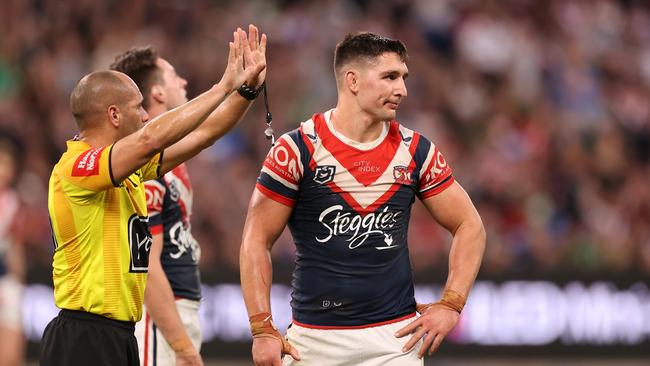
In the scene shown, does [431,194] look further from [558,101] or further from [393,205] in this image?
[558,101]

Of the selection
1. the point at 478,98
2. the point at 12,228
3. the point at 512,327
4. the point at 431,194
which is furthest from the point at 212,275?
the point at 431,194

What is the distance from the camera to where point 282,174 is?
6.10 m

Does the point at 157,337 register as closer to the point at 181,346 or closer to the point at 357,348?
the point at 181,346

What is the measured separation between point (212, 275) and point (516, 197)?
403cm

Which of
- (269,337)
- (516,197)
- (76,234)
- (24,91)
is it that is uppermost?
(24,91)

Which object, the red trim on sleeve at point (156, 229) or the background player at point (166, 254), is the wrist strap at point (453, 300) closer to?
the background player at point (166, 254)

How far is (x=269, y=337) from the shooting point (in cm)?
593

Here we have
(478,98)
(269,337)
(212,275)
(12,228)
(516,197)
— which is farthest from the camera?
(478,98)

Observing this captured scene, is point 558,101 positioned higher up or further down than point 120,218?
higher up

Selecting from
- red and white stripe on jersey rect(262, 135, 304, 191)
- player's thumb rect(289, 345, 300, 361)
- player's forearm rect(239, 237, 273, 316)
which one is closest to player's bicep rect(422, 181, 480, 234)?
red and white stripe on jersey rect(262, 135, 304, 191)

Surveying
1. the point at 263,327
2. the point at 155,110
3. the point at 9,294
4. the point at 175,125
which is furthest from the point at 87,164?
the point at 9,294

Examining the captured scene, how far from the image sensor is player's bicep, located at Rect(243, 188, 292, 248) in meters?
6.10

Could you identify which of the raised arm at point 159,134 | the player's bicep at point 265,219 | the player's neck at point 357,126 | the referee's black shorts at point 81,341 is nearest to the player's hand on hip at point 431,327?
the player's bicep at point 265,219

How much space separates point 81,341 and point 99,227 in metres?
0.53
